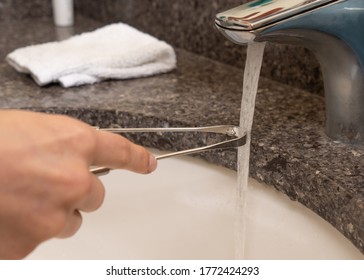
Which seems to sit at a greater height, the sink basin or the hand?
the hand

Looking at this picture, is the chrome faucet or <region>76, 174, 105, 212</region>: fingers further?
the chrome faucet

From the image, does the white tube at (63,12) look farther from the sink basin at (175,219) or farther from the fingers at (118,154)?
the fingers at (118,154)

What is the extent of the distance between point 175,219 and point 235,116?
129 millimetres

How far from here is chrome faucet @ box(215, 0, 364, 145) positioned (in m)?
0.47

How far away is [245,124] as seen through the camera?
53 cm

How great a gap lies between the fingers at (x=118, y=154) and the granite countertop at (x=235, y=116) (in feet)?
0.56

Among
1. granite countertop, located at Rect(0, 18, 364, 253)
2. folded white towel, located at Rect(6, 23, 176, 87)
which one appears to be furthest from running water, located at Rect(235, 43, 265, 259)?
folded white towel, located at Rect(6, 23, 176, 87)

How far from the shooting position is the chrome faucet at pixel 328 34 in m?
0.47

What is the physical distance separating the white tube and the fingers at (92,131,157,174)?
2.41 ft

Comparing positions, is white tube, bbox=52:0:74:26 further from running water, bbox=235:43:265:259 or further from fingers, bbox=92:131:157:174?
fingers, bbox=92:131:157:174

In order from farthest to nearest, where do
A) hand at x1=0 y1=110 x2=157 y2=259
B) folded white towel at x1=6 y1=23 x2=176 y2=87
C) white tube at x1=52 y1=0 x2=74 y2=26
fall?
white tube at x1=52 y1=0 x2=74 y2=26 < folded white towel at x1=6 y1=23 x2=176 y2=87 < hand at x1=0 y1=110 x2=157 y2=259

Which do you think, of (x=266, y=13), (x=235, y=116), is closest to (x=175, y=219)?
(x=235, y=116)

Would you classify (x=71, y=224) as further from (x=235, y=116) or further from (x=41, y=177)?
(x=235, y=116)

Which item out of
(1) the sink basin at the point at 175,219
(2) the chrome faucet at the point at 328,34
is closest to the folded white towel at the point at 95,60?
(1) the sink basin at the point at 175,219
